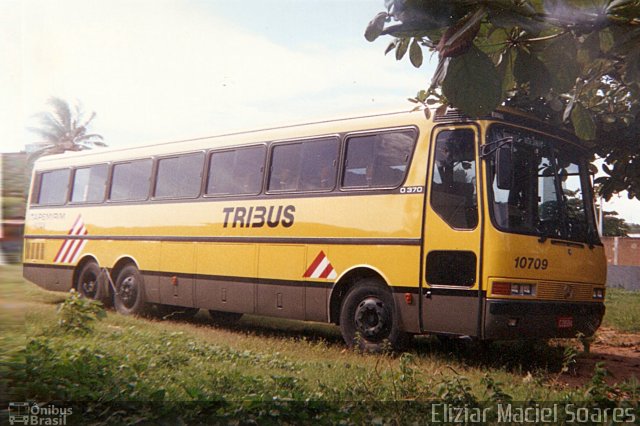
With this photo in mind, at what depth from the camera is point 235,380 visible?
6172mm

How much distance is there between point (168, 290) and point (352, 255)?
4.37m

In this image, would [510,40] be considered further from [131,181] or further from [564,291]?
[131,181]

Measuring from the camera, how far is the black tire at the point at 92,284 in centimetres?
1460

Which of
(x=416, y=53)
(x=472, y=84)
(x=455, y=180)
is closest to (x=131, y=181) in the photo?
(x=455, y=180)

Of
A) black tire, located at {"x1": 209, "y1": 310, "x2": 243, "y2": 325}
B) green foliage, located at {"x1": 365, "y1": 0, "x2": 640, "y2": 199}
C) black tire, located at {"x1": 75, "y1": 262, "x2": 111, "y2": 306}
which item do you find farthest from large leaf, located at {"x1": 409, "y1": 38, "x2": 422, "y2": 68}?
black tire, located at {"x1": 75, "y1": 262, "x2": 111, "y2": 306}

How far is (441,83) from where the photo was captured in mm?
4293

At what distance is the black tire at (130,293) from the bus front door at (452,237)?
644cm

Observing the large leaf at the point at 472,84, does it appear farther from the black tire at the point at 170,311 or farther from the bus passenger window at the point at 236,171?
the black tire at the point at 170,311

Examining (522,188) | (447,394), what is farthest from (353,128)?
(447,394)

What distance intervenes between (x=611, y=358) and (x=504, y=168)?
364cm

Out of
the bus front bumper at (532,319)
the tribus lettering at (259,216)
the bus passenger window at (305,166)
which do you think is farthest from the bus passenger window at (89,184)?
the bus front bumper at (532,319)

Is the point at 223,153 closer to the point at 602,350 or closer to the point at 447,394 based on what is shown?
the point at 602,350

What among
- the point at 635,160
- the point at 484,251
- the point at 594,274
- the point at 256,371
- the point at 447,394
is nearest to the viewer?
the point at 447,394

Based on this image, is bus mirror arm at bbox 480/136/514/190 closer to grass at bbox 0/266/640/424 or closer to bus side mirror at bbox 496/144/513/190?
bus side mirror at bbox 496/144/513/190
